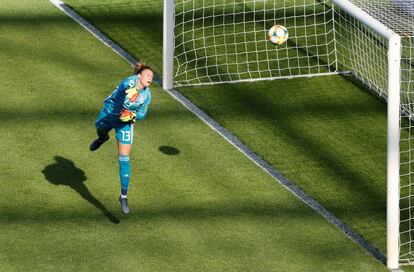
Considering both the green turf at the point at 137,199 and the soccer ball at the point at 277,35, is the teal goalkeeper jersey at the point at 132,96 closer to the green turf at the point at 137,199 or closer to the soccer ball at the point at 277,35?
the green turf at the point at 137,199

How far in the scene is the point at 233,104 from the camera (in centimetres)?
1661

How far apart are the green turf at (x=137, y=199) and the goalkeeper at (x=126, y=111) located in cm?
59

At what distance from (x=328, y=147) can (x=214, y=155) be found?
1.45 meters

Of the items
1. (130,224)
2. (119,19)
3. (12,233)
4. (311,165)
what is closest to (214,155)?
(311,165)

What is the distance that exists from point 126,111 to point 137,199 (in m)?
1.41

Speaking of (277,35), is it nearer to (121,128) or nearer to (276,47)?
(276,47)

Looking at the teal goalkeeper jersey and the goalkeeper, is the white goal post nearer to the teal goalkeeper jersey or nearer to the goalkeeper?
the goalkeeper

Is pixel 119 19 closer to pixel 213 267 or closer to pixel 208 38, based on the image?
pixel 208 38

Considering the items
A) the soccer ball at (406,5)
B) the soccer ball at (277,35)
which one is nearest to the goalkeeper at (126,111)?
the soccer ball at (277,35)

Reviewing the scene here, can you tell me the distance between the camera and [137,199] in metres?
14.0

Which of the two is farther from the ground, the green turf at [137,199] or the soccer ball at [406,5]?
the soccer ball at [406,5]

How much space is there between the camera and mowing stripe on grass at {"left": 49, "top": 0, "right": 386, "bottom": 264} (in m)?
13.6

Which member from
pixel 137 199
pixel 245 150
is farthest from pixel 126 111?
pixel 245 150

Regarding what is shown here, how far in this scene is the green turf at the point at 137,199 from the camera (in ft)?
42.2
